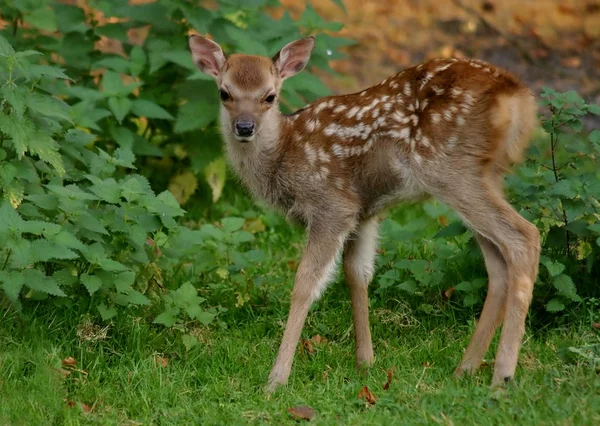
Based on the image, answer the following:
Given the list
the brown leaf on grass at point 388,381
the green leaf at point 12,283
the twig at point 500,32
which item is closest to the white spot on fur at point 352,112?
the brown leaf on grass at point 388,381

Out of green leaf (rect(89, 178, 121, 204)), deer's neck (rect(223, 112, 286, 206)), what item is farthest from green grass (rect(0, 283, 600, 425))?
deer's neck (rect(223, 112, 286, 206))

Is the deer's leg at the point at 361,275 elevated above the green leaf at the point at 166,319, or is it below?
above

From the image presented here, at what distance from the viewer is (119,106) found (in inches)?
267

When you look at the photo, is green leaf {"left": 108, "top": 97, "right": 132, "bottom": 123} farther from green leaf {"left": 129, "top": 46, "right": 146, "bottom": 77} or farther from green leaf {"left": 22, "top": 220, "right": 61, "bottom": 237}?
green leaf {"left": 22, "top": 220, "right": 61, "bottom": 237}

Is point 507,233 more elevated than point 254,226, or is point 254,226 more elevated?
point 507,233

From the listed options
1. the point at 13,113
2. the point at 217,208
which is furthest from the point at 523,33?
the point at 13,113

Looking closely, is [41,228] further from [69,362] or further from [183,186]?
[183,186]

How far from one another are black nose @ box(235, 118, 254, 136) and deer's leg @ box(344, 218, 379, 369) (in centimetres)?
74

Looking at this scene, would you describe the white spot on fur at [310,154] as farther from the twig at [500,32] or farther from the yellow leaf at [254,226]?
the twig at [500,32]

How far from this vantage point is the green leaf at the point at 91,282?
5117mm

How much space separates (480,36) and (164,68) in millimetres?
4429

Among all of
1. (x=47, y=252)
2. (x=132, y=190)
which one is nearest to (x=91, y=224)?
(x=132, y=190)

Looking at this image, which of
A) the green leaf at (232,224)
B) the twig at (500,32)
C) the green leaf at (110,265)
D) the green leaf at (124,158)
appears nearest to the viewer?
the green leaf at (110,265)

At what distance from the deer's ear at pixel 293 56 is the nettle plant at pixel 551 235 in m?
1.07
